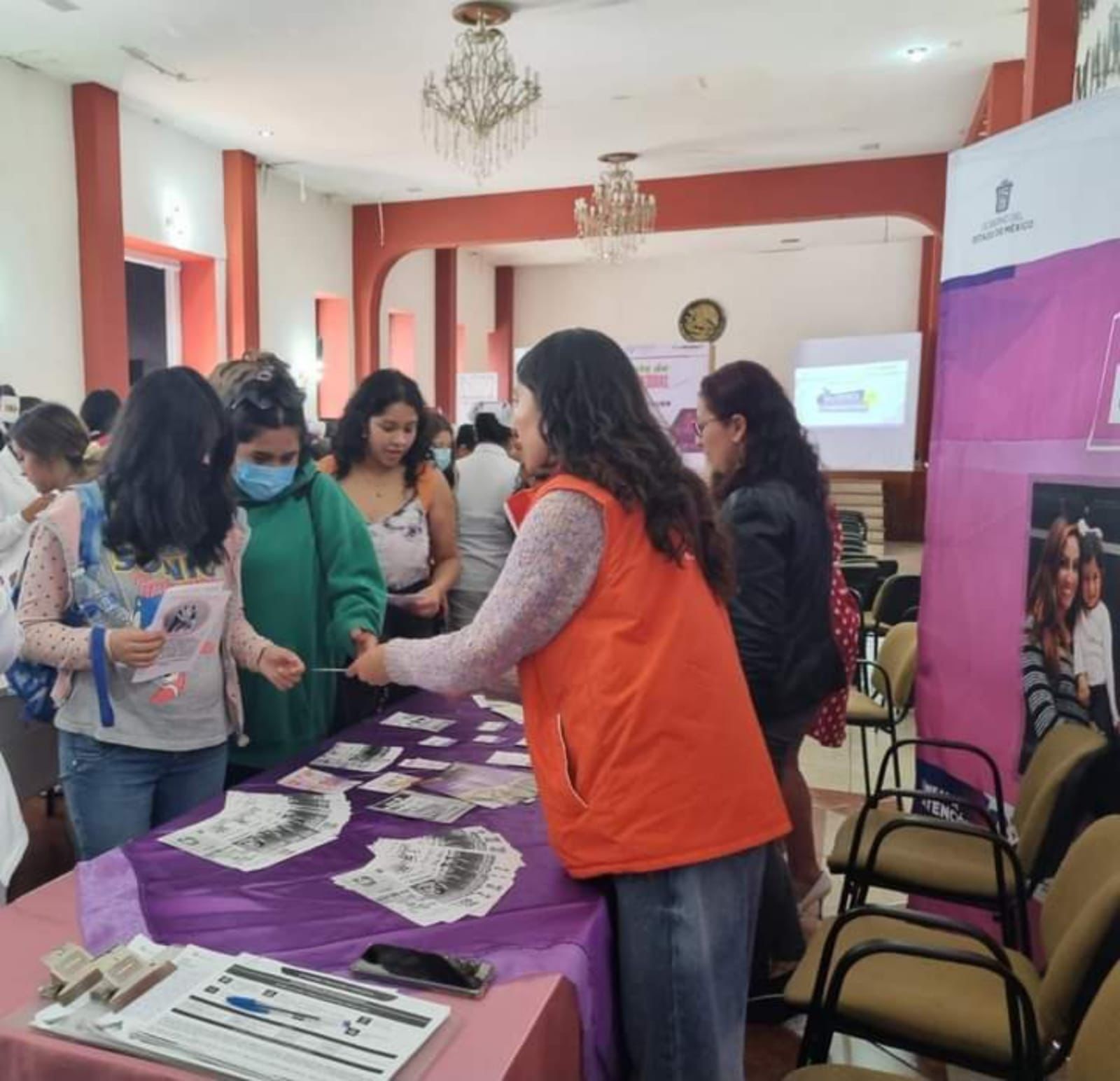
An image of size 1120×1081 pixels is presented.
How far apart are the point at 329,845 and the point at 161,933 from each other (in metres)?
0.30

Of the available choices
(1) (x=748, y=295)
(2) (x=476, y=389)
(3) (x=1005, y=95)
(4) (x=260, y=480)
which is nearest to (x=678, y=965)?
(4) (x=260, y=480)

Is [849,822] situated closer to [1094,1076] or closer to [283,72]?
[1094,1076]

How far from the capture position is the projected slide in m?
9.59

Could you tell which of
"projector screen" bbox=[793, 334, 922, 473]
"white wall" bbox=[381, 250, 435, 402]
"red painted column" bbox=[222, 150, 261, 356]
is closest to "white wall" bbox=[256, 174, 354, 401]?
"red painted column" bbox=[222, 150, 261, 356]

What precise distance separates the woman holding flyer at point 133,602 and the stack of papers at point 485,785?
16.9 inches

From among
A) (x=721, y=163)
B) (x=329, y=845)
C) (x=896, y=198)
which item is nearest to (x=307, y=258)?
(x=721, y=163)

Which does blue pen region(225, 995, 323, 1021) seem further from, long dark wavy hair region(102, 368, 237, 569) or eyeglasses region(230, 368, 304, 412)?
eyeglasses region(230, 368, 304, 412)

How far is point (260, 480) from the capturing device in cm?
190

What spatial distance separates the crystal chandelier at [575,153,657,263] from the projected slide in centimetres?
317

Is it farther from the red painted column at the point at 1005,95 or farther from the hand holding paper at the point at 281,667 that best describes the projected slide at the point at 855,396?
the hand holding paper at the point at 281,667

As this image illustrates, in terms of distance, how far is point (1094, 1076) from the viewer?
1.24 metres

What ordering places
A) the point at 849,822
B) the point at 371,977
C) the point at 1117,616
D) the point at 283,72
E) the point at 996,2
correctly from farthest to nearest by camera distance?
the point at 283,72
the point at 996,2
the point at 849,822
the point at 1117,616
the point at 371,977

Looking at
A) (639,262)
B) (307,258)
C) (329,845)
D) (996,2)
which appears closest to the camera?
(329,845)

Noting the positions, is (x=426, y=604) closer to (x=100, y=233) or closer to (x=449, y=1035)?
(x=449, y=1035)
